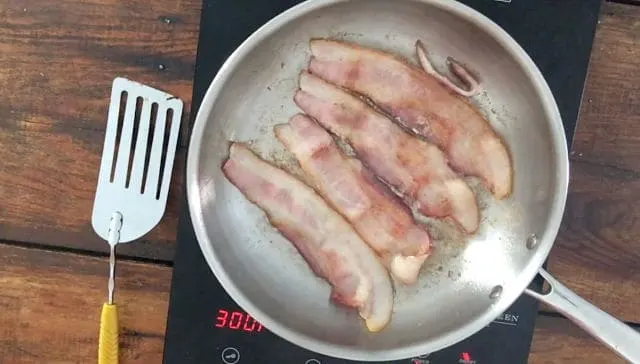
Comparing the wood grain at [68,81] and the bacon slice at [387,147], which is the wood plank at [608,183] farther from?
the wood grain at [68,81]

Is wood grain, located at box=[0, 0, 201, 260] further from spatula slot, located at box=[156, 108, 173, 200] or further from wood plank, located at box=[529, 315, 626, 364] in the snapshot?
wood plank, located at box=[529, 315, 626, 364]

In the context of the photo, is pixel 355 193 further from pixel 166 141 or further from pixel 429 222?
pixel 166 141

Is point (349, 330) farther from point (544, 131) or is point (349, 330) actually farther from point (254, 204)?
point (544, 131)

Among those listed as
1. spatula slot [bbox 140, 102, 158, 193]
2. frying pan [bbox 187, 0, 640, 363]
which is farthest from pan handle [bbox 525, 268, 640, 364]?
spatula slot [bbox 140, 102, 158, 193]

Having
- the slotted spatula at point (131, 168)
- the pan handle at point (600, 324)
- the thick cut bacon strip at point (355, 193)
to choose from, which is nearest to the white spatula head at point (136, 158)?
the slotted spatula at point (131, 168)

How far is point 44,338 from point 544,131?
0.50m

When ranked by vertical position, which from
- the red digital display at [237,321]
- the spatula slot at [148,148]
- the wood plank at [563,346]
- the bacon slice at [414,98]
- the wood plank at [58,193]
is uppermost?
the bacon slice at [414,98]

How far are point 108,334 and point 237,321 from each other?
4.6 inches

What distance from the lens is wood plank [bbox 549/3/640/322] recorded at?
0.67 metres

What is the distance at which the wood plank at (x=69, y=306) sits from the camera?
671 millimetres

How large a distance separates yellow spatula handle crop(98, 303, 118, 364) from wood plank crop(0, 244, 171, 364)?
14mm

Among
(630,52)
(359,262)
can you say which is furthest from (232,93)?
(630,52)

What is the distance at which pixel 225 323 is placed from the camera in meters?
0.68

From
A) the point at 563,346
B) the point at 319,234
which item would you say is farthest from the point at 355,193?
the point at 563,346
